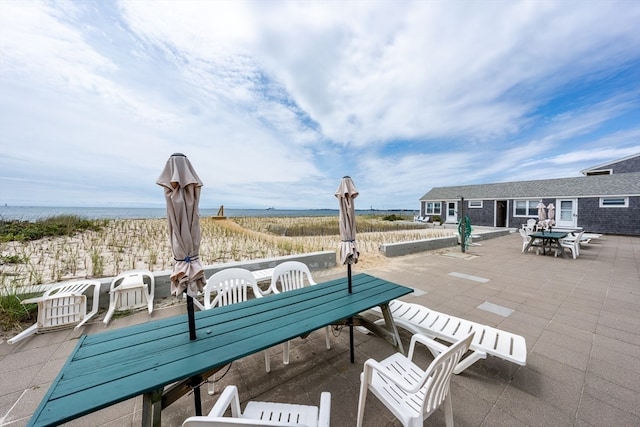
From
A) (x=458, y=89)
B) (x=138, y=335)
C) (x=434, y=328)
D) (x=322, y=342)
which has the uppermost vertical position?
(x=458, y=89)

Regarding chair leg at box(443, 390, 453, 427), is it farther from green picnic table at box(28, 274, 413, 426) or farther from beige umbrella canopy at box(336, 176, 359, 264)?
beige umbrella canopy at box(336, 176, 359, 264)

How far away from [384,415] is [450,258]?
7.12 m

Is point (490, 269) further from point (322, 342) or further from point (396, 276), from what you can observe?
point (322, 342)

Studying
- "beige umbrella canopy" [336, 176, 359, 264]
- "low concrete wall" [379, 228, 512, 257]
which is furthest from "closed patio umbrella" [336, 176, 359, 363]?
"low concrete wall" [379, 228, 512, 257]

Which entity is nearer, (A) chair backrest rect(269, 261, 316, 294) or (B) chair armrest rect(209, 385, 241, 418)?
(B) chair armrest rect(209, 385, 241, 418)

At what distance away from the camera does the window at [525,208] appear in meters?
16.8

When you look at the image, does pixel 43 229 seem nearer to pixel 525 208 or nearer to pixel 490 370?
pixel 490 370

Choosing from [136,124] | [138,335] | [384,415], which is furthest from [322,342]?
[136,124]

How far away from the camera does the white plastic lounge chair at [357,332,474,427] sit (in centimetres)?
145

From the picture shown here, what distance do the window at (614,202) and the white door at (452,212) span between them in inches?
336

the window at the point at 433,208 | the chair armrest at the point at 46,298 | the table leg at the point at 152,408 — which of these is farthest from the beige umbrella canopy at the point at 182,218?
the window at the point at 433,208

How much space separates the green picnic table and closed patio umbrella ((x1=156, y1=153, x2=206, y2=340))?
0.32 meters

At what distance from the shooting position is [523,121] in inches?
666

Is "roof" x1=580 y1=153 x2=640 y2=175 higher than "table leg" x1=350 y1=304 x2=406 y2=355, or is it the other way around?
"roof" x1=580 y1=153 x2=640 y2=175
